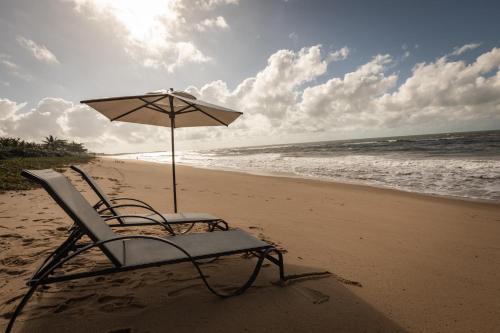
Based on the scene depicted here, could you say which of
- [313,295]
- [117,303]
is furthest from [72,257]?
[313,295]

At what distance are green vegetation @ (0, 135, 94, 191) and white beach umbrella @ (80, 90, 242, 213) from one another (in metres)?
2.52

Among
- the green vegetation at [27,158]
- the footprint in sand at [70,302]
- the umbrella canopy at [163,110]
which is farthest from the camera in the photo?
the green vegetation at [27,158]

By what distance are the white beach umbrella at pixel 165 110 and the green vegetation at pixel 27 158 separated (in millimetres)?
2519

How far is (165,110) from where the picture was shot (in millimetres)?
5398

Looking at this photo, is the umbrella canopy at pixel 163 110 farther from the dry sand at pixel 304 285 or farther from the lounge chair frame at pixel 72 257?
the lounge chair frame at pixel 72 257

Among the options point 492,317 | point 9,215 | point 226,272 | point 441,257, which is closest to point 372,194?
point 441,257

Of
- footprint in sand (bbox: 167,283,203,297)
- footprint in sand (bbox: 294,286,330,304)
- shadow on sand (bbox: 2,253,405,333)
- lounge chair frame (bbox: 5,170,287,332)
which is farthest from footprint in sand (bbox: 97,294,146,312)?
footprint in sand (bbox: 294,286,330,304)

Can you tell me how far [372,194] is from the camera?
8.98 metres

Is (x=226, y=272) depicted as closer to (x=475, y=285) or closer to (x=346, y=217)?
(x=475, y=285)

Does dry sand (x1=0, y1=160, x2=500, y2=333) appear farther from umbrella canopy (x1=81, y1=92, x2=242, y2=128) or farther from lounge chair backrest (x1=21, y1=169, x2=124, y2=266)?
umbrella canopy (x1=81, y1=92, x2=242, y2=128)

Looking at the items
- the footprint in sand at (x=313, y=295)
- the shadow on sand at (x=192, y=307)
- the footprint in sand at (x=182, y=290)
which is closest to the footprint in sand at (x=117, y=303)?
the shadow on sand at (x=192, y=307)

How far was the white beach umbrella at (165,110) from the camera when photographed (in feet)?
14.1

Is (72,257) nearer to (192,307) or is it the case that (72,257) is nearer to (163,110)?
(192,307)

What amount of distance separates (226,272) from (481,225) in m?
5.63
